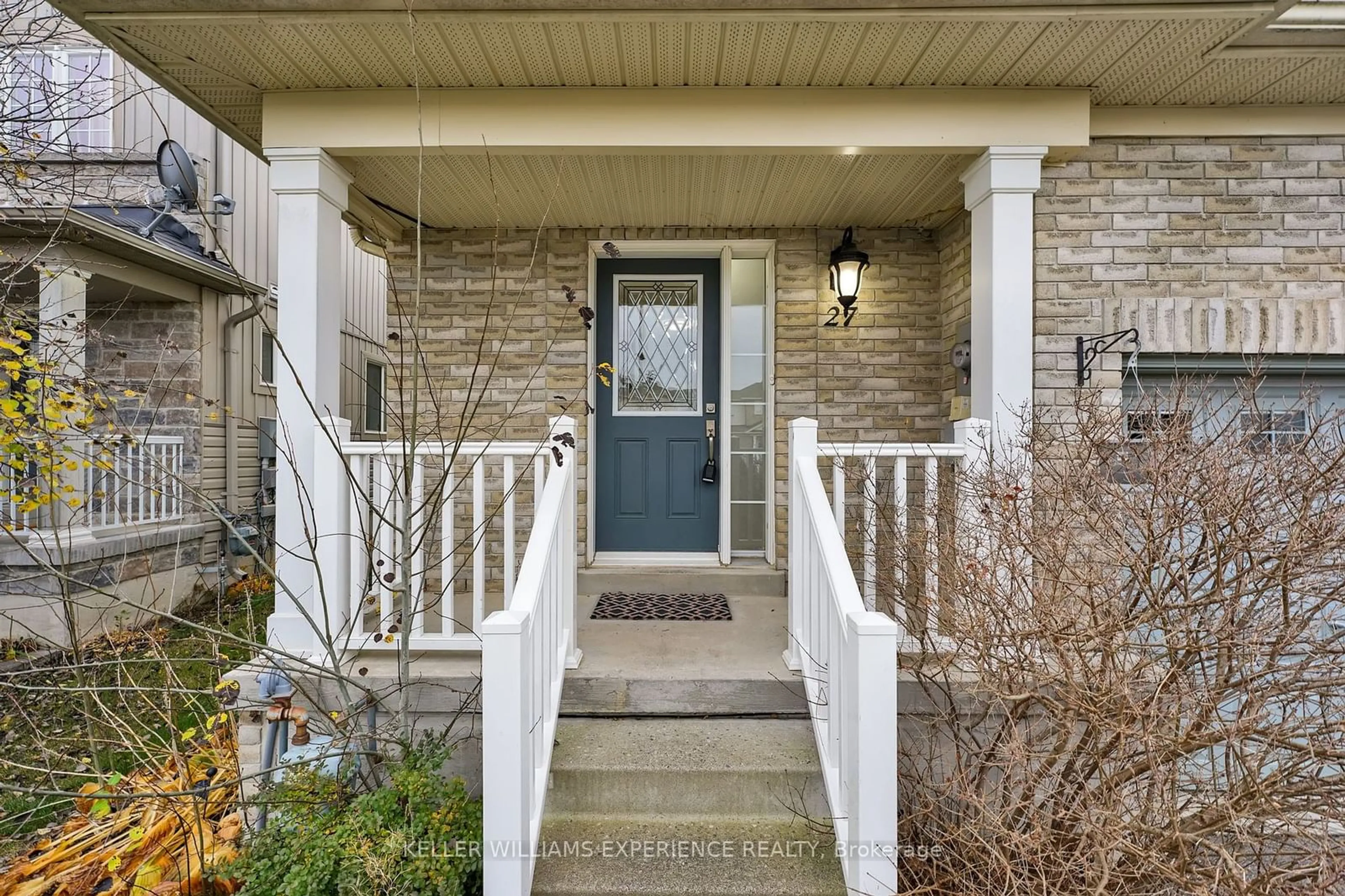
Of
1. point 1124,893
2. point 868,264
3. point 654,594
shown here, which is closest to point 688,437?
point 654,594

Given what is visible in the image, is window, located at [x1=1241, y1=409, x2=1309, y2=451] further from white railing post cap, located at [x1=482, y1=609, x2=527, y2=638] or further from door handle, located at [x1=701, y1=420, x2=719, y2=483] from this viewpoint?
door handle, located at [x1=701, y1=420, x2=719, y2=483]

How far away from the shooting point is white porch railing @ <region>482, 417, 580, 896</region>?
5.57ft

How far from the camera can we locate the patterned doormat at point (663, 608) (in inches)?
133

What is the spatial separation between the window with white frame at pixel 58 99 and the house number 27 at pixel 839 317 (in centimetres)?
392

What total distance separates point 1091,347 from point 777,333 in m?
1.72

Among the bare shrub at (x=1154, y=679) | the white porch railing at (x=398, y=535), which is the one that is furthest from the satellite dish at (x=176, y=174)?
Result: the bare shrub at (x=1154, y=679)

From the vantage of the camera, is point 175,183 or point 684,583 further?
point 175,183

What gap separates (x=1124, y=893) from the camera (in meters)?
1.56

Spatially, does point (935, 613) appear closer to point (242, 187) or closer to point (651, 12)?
point (651, 12)

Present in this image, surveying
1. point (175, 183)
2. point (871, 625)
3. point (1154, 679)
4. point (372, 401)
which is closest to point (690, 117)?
point (871, 625)

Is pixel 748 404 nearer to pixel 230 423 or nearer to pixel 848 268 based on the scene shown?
pixel 848 268

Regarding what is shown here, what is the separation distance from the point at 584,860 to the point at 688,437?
Result: 8.87 feet

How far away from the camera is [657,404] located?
14.1ft

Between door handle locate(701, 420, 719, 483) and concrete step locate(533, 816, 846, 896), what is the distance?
235cm
